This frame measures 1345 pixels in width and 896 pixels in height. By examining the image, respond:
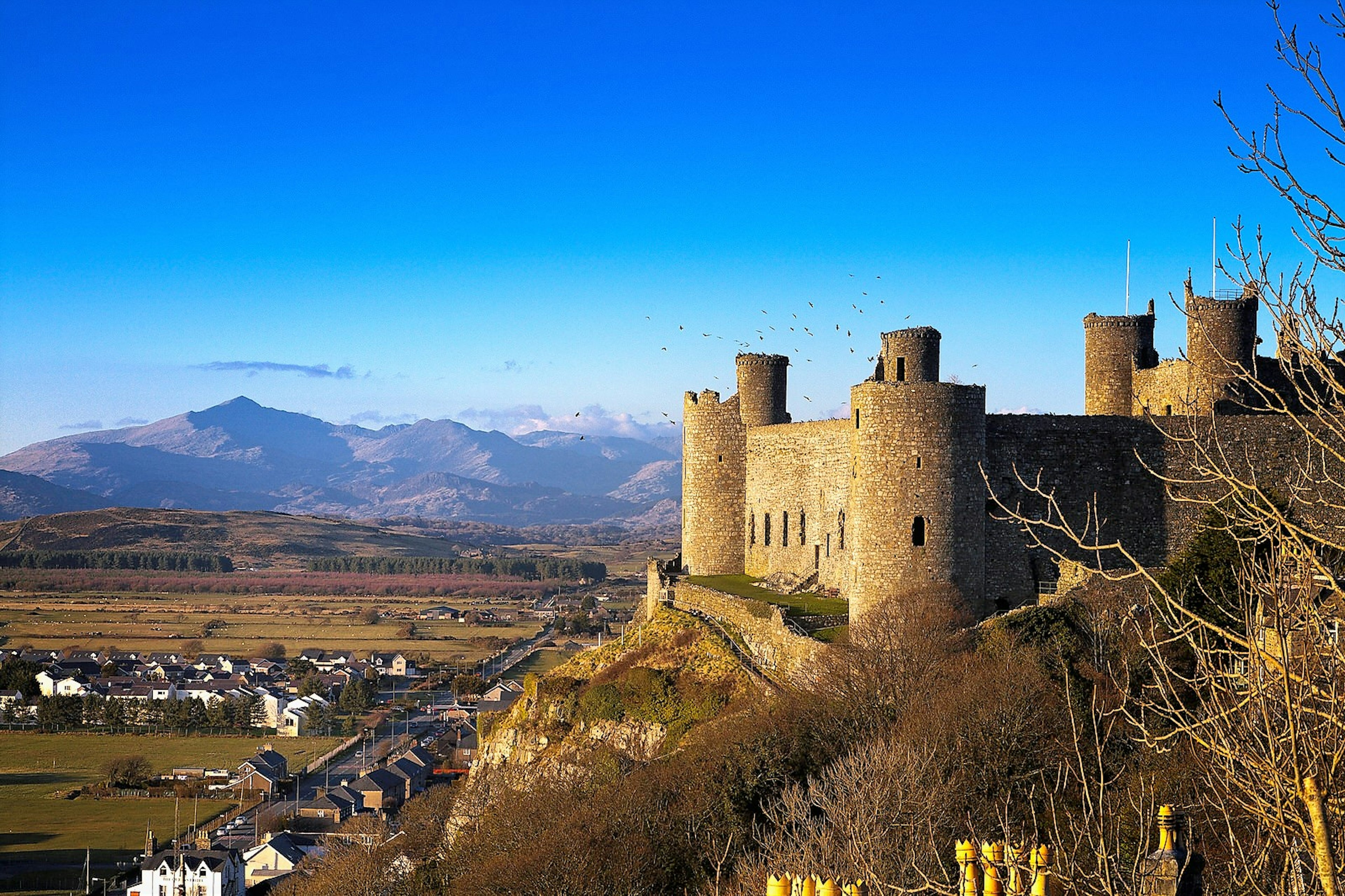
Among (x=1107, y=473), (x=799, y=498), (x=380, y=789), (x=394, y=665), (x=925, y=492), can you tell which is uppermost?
(x=1107, y=473)

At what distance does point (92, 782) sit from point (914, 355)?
217ft

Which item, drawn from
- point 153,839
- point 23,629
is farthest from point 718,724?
point 23,629

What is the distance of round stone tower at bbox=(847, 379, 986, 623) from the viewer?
96.3ft

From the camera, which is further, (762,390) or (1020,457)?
(762,390)

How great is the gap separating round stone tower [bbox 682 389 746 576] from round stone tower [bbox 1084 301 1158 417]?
1175 cm

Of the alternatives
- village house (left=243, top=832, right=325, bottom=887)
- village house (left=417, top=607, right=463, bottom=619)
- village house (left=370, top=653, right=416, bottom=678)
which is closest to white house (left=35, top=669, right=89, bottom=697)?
village house (left=370, top=653, right=416, bottom=678)

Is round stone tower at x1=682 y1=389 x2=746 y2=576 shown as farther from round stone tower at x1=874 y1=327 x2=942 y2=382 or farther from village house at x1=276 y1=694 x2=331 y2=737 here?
village house at x1=276 y1=694 x2=331 y2=737

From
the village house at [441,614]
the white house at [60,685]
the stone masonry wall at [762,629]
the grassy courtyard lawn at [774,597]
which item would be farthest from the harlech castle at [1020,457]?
the village house at [441,614]

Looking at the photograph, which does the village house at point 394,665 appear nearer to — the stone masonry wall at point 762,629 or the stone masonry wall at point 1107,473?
the stone masonry wall at point 762,629

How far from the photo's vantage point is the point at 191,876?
5509cm

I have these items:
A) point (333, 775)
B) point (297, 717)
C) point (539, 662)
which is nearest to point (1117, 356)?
point (333, 775)

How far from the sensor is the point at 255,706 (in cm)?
10494

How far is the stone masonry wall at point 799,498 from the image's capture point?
121ft

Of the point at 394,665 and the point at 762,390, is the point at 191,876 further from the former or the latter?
the point at 394,665
